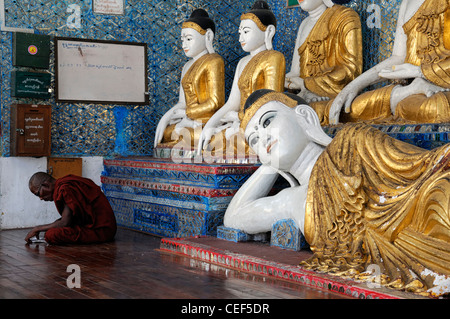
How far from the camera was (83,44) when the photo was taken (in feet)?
21.6

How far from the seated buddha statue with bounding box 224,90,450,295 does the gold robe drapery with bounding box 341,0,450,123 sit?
0.94m

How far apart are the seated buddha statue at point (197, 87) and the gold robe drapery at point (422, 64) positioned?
1.53 metres

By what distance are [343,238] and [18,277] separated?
1842 mm

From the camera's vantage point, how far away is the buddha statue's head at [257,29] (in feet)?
19.0

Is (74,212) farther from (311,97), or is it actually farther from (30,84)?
(311,97)

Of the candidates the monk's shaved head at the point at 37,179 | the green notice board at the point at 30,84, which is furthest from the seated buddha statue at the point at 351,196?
the green notice board at the point at 30,84

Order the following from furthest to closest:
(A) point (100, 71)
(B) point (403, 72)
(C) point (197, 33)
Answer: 1. (A) point (100, 71)
2. (C) point (197, 33)
3. (B) point (403, 72)

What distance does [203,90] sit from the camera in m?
6.48

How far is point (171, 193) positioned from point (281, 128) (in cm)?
153

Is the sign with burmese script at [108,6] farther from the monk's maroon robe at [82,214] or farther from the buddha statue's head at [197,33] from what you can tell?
the monk's maroon robe at [82,214]

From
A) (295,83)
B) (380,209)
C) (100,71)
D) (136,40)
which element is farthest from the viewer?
(136,40)

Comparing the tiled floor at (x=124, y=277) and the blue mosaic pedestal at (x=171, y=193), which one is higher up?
the blue mosaic pedestal at (x=171, y=193)

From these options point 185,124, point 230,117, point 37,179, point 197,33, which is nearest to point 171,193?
point 230,117

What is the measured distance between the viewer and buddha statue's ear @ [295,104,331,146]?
4043mm
